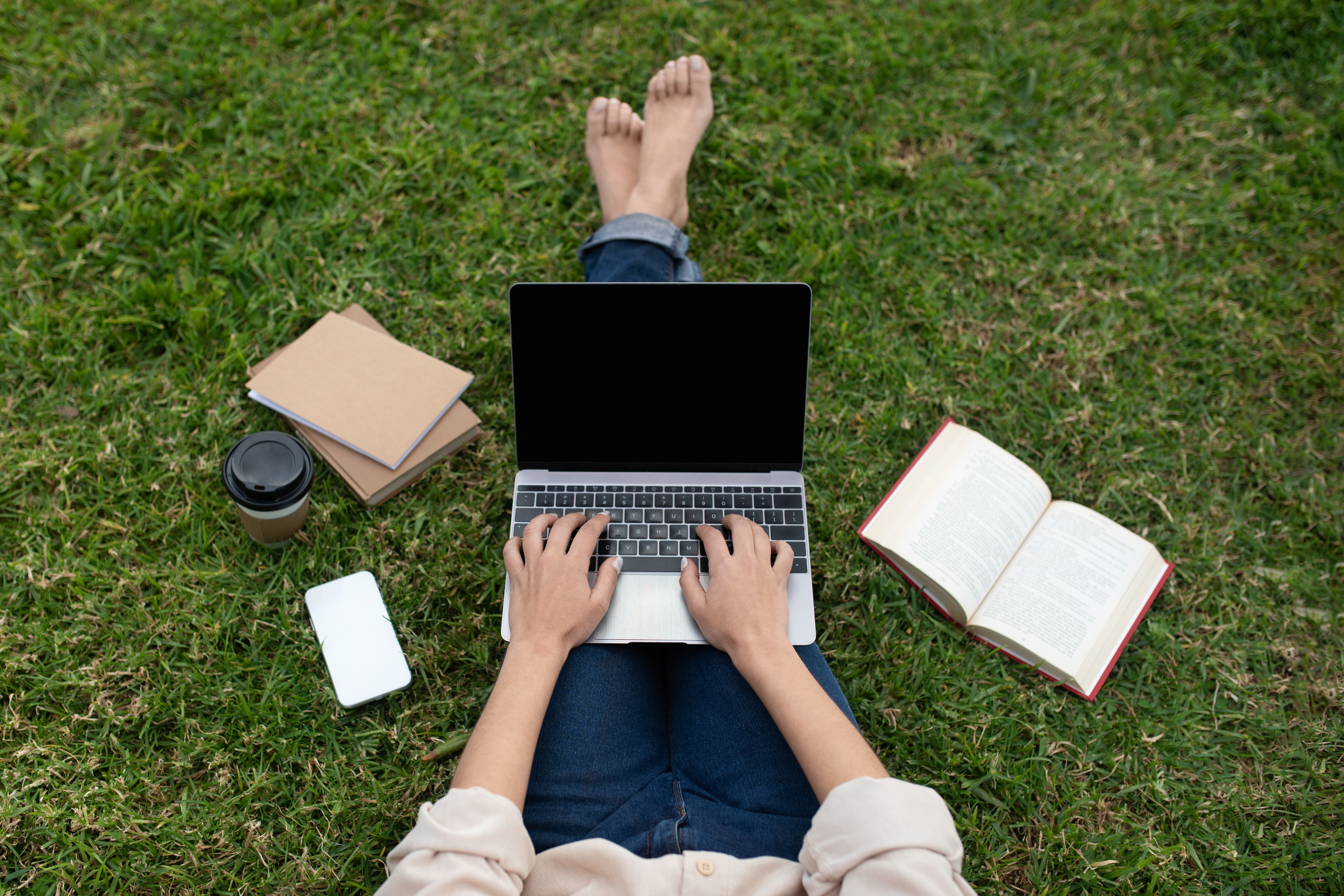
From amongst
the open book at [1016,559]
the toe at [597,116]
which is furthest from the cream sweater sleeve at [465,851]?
the toe at [597,116]

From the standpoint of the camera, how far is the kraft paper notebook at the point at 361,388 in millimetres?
2166

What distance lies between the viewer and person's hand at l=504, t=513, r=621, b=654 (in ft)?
5.60

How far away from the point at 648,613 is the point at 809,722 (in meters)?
0.43

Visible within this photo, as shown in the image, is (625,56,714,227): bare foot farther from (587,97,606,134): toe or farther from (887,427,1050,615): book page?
(887,427,1050,615): book page

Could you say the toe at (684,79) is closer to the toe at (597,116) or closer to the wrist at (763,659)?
the toe at (597,116)

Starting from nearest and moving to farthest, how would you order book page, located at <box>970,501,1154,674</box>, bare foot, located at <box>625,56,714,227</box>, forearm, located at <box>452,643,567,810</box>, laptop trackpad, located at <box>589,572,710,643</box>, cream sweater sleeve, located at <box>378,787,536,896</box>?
1. cream sweater sleeve, located at <box>378,787,536,896</box>
2. forearm, located at <box>452,643,567,810</box>
3. laptop trackpad, located at <box>589,572,710,643</box>
4. book page, located at <box>970,501,1154,674</box>
5. bare foot, located at <box>625,56,714,227</box>

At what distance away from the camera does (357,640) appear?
207 centimetres

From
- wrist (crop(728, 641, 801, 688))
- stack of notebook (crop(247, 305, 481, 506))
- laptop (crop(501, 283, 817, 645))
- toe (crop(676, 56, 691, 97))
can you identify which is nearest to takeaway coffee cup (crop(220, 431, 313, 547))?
stack of notebook (crop(247, 305, 481, 506))

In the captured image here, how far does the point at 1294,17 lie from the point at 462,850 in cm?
362

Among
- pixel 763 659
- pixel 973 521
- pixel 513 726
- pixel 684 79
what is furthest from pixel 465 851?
pixel 684 79

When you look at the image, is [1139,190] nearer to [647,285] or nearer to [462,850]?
[647,285]

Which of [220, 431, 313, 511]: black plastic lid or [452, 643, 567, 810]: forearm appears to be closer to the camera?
[452, 643, 567, 810]: forearm

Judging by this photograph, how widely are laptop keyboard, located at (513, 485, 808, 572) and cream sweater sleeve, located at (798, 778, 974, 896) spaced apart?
1.92 feet

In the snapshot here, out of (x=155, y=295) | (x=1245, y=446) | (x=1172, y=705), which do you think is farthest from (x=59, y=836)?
(x=1245, y=446)
